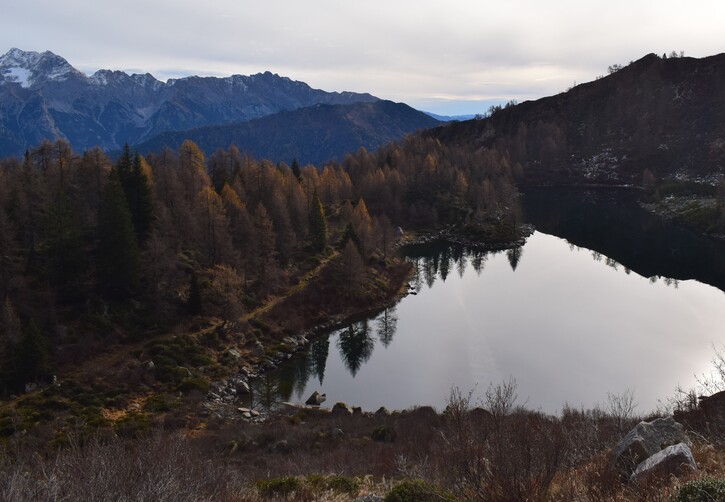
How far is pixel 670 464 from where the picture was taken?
12.6 metres

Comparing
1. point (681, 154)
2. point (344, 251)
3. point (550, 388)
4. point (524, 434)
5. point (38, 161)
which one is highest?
point (681, 154)

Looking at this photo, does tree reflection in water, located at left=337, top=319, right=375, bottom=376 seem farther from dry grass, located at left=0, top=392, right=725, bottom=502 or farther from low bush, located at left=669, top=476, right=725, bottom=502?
low bush, located at left=669, top=476, right=725, bottom=502

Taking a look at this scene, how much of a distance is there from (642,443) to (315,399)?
37405 millimetres

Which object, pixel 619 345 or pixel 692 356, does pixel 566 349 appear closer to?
pixel 619 345

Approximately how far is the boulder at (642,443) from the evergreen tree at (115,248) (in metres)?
52.9

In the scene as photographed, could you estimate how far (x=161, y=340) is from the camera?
2044 inches

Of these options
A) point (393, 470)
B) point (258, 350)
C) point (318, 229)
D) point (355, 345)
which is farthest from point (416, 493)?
point (318, 229)

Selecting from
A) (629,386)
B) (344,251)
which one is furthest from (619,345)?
(344,251)

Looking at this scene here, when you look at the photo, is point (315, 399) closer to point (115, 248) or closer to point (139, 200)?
point (115, 248)

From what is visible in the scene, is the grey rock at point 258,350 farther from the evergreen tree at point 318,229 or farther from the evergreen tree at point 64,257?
the evergreen tree at point 318,229

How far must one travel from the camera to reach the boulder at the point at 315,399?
48.3 m

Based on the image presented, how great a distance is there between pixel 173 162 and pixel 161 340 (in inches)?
2075

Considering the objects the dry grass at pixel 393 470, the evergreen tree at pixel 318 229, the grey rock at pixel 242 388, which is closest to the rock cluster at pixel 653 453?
the dry grass at pixel 393 470

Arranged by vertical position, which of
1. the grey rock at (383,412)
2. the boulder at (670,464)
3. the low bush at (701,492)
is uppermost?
the low bush at (701,492)
